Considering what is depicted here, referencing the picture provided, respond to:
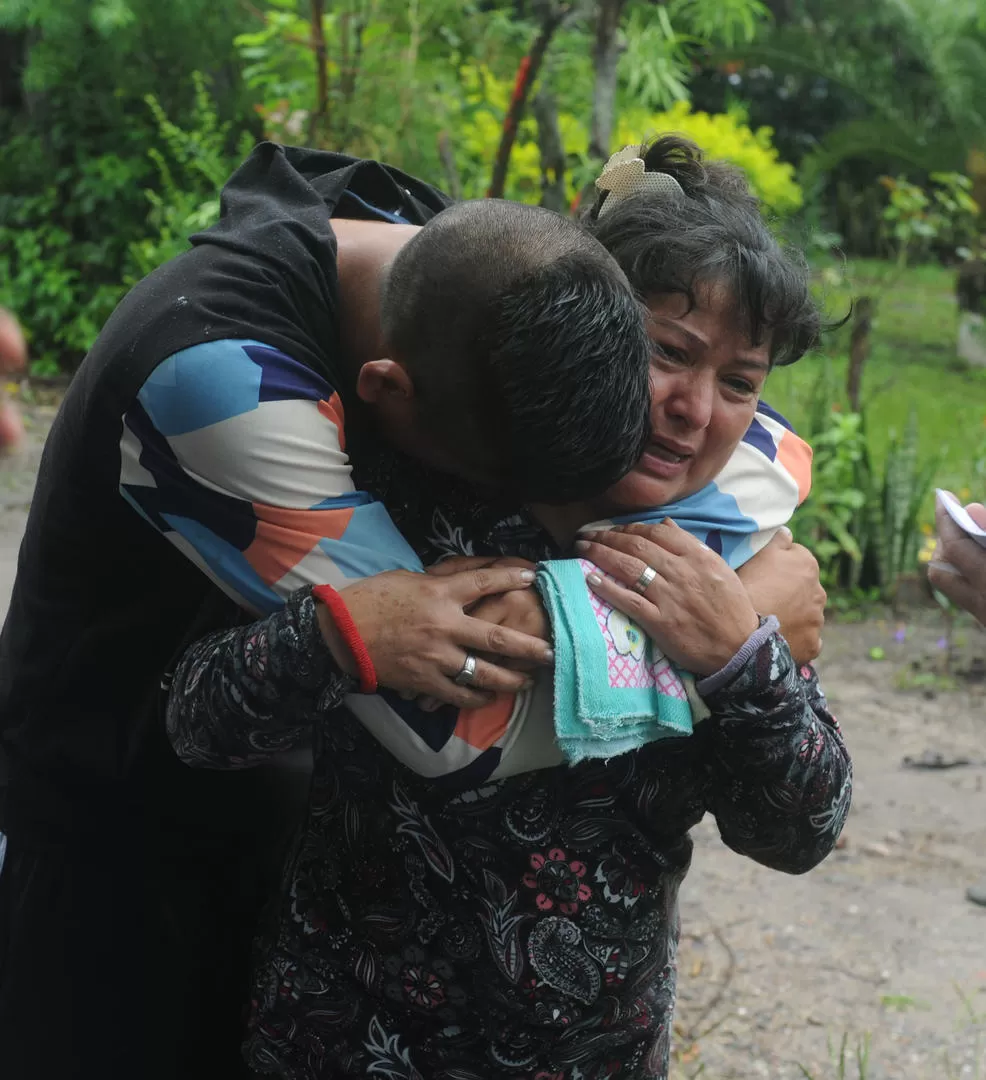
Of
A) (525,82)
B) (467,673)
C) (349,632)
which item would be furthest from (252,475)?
(525,82)

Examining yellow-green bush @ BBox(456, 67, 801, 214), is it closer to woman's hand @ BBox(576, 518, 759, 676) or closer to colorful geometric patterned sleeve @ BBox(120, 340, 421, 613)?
woman's hand @ BBox(576, 518, 759, 676)

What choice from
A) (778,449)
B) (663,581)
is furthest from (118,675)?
(778,449)

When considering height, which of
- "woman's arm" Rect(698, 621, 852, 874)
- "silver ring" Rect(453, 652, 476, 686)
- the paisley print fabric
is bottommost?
the paisley print fabric

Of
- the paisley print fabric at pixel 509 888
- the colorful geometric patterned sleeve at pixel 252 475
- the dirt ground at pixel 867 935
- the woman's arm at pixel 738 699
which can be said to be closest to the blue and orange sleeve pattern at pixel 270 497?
the colorful geometric patterned sleeve at pixel 252 475

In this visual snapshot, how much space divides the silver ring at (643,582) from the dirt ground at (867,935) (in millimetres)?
1695

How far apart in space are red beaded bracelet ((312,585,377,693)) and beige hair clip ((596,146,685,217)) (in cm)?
76

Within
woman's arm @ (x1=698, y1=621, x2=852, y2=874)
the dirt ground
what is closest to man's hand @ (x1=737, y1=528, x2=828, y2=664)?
woman's arm @ (x1=698, y1=621, x2=852, y2=874)

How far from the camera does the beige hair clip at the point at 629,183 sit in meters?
1.92

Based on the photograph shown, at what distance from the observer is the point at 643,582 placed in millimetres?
1673

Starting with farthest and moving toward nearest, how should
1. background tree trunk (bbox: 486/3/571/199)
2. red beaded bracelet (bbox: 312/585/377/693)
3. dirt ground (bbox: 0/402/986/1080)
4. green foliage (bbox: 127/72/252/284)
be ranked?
green foliage (bbox: 127/72/252/284)
background tree trunk (bbox: 486/3/571/199)
dirt ground (bbox: 0/402/986/1080)
red beaded bracelet (bbox: 312/585/377/693)

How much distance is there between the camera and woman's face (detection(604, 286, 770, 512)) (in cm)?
179

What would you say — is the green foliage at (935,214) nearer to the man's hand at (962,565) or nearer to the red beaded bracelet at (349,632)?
the man's hand at (962,565)

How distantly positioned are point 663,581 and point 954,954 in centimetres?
265

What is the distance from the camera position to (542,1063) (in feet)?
5.94
